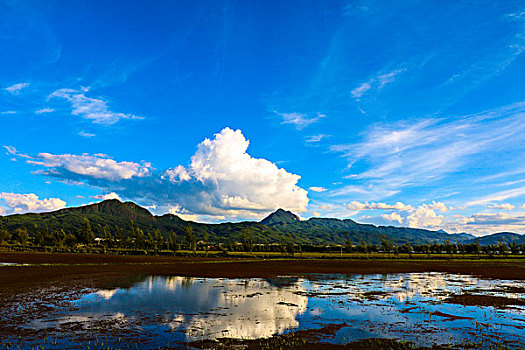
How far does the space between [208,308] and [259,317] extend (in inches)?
272

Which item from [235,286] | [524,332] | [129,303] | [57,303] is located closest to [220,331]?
[129,303]

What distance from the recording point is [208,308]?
34.8 metres

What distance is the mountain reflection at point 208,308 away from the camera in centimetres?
2673

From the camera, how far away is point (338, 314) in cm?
3238

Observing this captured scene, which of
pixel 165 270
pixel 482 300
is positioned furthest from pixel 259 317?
pixel 165 270

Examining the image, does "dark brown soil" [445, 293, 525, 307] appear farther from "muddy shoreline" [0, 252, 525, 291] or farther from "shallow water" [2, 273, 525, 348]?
"muddy shoreline" [0, 252, 525, 291]

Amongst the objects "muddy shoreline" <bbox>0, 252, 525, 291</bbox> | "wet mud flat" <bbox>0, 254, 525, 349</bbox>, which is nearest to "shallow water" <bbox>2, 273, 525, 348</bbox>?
"wet mud flat" <bbox>0, 254, 525, 349</bbox>

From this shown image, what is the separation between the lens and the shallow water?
2416 cm

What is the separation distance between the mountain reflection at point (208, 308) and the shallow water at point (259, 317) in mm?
86

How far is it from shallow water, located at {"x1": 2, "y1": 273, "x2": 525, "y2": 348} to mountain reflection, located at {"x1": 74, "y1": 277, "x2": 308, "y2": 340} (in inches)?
3.4

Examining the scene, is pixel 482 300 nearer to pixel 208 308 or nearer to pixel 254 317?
pixel 254 317

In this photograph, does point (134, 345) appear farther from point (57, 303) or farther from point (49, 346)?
point (57, 303)

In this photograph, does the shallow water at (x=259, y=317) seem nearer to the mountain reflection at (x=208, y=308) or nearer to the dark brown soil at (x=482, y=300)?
the mountain reflection at (x=208, y=308)

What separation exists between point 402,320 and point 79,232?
20913 centimetres
